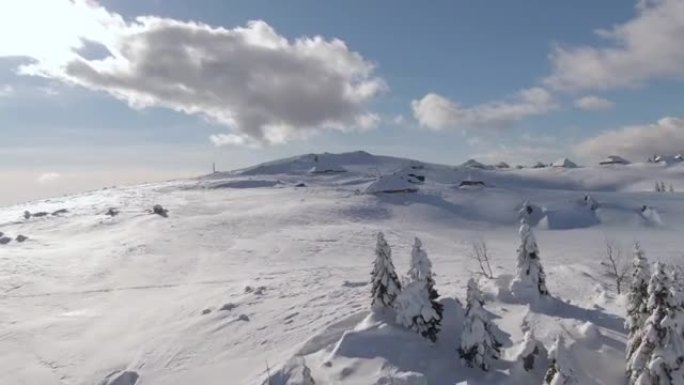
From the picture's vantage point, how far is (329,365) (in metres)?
28.1

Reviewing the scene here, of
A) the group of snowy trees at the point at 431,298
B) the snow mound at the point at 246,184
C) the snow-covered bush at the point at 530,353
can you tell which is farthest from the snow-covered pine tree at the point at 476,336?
the snow mound at the point at 246,184

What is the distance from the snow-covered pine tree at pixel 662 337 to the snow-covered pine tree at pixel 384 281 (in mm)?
11920

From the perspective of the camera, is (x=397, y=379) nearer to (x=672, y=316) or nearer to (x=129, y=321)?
(x=672, y=316)

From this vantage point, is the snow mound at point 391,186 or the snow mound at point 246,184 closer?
the snow mound at point 391,186

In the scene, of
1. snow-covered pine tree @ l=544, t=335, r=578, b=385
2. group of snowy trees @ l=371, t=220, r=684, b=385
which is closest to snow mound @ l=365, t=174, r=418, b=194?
group of snowy trees @ l=371, t=220, r=684, b=385

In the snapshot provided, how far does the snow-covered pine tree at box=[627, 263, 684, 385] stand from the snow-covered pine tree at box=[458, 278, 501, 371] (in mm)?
6374

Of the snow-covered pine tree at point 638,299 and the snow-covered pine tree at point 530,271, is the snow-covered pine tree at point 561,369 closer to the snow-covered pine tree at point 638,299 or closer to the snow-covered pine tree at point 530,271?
the snow-covered pine tree at point 638,299

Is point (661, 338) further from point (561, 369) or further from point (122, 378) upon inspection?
point (122, 378)

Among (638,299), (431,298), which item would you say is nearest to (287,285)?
(431,298)

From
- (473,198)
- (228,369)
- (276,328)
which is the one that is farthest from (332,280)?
(473,198)

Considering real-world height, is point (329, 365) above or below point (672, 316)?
below

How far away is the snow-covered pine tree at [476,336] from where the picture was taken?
27.1 m

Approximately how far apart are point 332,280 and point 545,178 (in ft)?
393

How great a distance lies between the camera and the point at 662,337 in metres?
22.6
